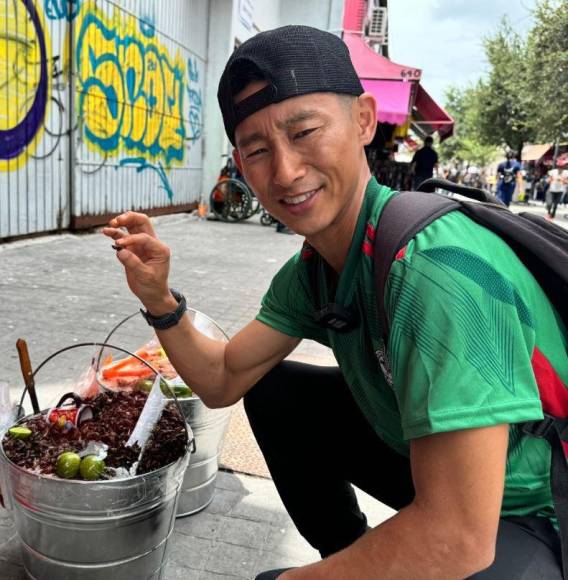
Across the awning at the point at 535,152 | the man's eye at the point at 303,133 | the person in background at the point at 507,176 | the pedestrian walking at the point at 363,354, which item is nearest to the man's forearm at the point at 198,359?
the pedestrian walking at the point at 363,354

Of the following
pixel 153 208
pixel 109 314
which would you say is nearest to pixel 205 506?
pixel 109 314

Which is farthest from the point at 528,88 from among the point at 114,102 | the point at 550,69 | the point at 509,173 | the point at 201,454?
the point at 201,454

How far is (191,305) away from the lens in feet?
17.0

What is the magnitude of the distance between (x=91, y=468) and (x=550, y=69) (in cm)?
2128

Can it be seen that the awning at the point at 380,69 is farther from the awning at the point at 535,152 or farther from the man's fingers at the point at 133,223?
the awning at the point at 535,152

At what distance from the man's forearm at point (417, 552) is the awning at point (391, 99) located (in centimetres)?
1021

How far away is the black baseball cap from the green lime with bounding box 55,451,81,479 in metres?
0.99

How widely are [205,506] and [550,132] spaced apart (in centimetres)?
2198

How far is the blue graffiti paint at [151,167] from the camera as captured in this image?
912cm

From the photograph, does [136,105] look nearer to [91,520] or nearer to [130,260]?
[130,260]

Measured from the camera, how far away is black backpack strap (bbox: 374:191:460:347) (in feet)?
3.70

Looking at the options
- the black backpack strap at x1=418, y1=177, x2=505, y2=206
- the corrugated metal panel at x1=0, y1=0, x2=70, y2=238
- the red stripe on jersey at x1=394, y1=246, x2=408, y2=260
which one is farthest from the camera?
the corrugated metal panel at x1=0, y1=0, x2=70, y2=238

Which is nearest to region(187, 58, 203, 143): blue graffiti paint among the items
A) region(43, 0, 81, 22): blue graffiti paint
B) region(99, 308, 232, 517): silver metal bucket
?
region(43, 0, 81, 22): blue graffiti paint

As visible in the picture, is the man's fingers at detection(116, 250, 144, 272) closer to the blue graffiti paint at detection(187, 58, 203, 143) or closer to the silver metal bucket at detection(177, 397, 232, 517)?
the silver metal bucket at detection(177, 397, 232, 517)
